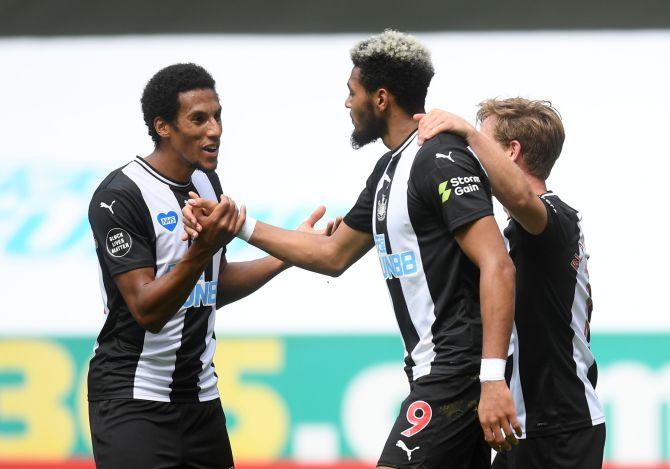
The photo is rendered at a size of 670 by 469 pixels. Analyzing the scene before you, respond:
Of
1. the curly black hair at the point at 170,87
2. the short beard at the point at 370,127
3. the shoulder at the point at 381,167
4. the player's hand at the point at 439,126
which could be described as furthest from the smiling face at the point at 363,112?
the curly black hair at the point at 170,87

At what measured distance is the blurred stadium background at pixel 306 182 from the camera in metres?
7.17

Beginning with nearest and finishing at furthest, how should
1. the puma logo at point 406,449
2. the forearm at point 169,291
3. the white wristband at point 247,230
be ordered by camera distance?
1. the puma logo at point 406,449
2. the forearm at point 169,291
3. the white wristband at point 247,230

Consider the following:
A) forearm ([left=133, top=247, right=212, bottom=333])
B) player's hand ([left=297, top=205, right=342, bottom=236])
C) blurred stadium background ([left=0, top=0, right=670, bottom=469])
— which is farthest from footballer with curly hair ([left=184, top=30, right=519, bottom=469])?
blurred stadium background ([left=0, top=0, right=670, bottom=469])

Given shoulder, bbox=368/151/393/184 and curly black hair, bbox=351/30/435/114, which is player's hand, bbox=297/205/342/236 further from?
curly black hair, bbox=351/30/435/114

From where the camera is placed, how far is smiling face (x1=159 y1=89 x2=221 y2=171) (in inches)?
176

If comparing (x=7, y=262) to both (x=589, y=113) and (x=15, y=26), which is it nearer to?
(x=15, y=26)

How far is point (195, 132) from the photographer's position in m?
4.48

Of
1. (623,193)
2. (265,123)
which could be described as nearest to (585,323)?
(623,193)

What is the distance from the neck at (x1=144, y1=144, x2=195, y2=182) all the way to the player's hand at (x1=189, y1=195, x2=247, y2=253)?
44 centimetres

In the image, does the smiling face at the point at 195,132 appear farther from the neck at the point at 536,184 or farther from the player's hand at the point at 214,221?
the neck at the point at 536,184

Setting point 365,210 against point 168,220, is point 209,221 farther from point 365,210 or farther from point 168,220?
point 365,210

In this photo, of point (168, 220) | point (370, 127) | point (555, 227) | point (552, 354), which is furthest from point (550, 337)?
point (168, 220)

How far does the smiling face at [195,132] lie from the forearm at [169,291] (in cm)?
56

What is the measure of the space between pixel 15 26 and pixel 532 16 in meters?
3.40
